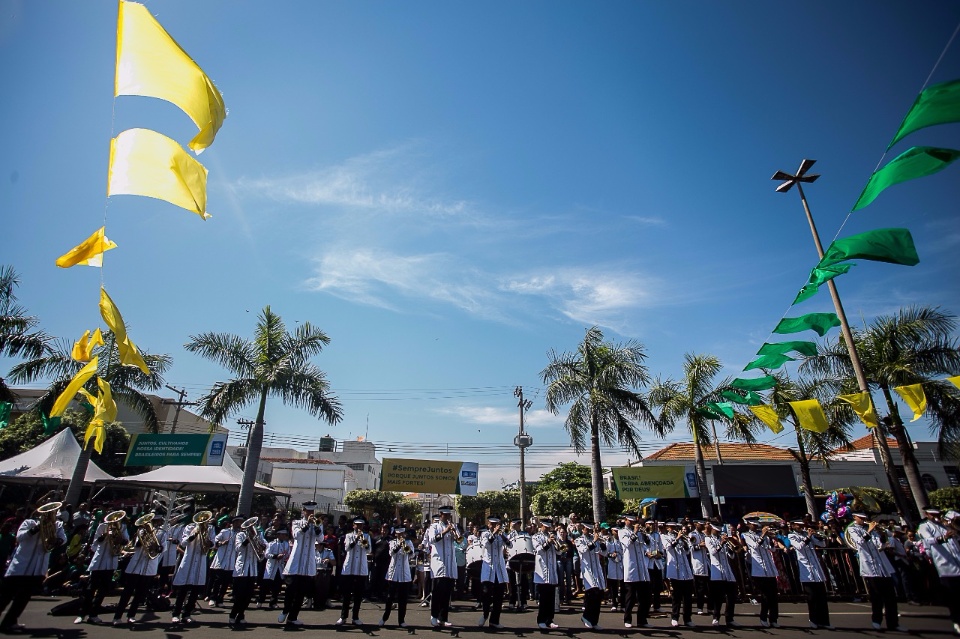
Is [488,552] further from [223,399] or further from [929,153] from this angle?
[223,399]

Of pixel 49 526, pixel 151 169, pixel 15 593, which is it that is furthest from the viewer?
pixel 49 526

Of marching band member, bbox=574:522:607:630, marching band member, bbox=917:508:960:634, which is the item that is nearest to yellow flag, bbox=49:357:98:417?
marching band member, bbox=574:522:607:630

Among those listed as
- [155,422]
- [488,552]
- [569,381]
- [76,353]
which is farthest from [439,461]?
[76,353]

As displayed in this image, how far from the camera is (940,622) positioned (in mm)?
9531

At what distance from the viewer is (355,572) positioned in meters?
10.3

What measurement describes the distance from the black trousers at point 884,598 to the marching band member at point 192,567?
495 inches

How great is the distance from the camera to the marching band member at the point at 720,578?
9984 mm

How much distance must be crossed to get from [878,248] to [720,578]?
6.89m

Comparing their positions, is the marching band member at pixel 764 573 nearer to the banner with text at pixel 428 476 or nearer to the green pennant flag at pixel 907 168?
the green pennant flag at pixel 907 168

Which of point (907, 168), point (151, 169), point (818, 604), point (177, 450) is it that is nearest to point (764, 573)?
point (818, 604)

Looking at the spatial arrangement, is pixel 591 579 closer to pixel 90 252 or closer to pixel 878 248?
pixel 878 248

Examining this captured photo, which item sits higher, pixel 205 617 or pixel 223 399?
pixel 223 399

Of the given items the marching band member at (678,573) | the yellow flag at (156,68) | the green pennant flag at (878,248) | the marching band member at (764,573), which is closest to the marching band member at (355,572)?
the marching band member at (678,573)

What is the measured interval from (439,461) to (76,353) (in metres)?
19.6
